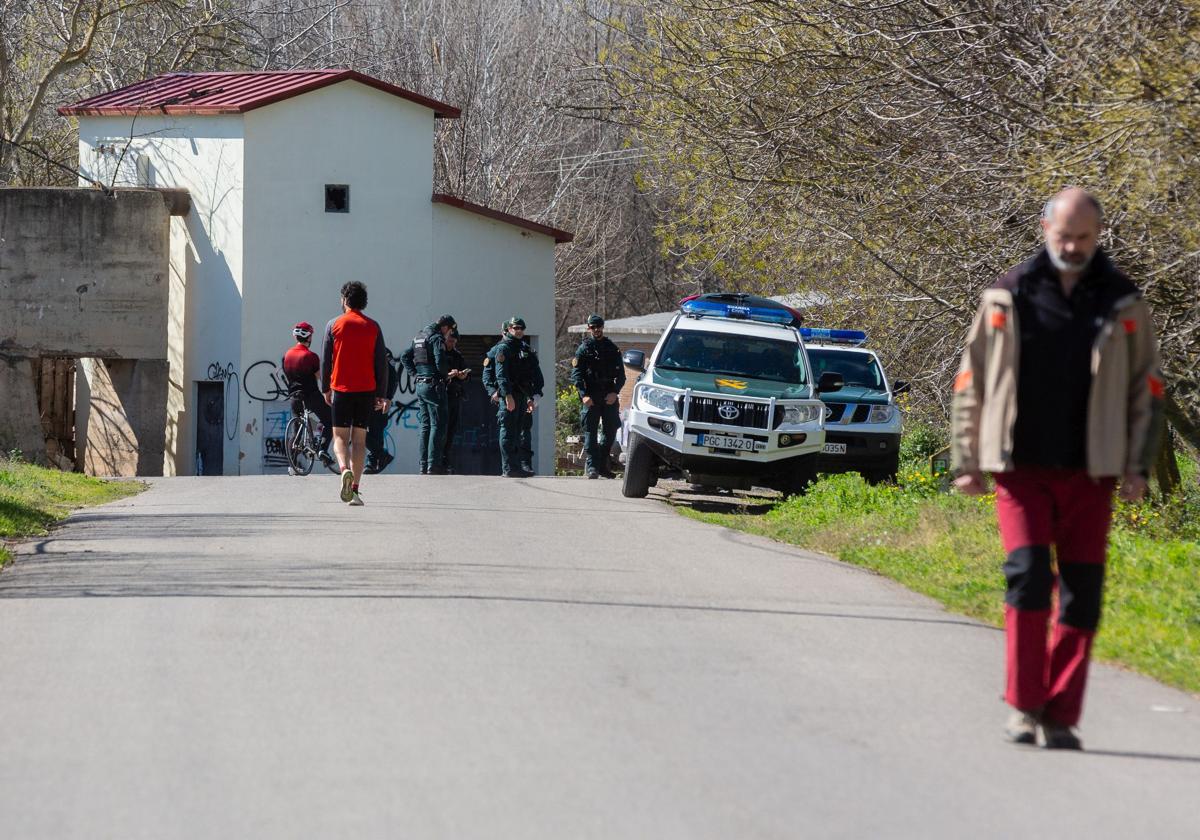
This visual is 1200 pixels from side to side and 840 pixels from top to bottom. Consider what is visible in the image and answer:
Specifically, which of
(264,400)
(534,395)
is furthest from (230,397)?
(534,395)

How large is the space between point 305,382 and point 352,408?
6821 mm

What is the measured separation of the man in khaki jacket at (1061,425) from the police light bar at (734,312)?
12149 mm

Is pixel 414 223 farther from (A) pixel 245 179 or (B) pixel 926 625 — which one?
(B) pixel 926 625

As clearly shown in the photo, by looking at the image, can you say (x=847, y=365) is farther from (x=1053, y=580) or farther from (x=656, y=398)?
(x=1053, y=580)

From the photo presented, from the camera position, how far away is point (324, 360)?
14742 millimetres

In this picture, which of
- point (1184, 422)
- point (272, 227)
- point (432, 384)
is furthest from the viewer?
point (272, 227)

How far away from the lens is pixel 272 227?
29375 mm

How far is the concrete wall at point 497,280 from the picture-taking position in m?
30.7

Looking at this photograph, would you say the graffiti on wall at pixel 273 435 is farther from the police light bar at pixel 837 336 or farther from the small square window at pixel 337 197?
the police light bar at pixel 837 336

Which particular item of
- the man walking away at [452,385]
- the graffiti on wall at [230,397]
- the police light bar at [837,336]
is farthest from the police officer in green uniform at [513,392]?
the graffiti on wall at [230,397]

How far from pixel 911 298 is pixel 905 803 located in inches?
466

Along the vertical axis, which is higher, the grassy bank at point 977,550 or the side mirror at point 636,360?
the side mirror at point 636,360

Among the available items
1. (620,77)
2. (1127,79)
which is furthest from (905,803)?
(620,77)

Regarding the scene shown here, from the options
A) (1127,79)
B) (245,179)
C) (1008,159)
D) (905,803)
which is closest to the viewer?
(905,803)
